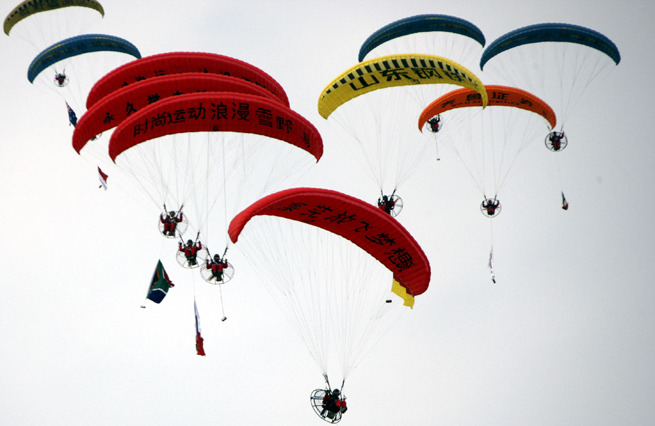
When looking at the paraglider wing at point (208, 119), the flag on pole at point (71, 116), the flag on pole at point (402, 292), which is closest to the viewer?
the paraglider wing at point (208, 119)

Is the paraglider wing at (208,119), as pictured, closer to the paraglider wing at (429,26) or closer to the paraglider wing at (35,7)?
the paraglider wing at (429,26)

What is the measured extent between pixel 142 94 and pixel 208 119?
106 inches

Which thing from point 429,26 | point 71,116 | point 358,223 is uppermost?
point 71,116

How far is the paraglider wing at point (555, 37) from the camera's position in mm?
35875

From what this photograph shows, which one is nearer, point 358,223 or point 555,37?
point 358,223

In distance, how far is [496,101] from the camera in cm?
3784

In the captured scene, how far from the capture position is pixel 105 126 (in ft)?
101

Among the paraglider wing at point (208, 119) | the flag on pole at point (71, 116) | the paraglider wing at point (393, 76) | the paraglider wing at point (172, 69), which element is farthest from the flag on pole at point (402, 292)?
the flag on pole at point (71, 116)

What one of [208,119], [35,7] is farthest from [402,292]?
[35,7]

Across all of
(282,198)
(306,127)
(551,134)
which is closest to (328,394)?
(282,198)

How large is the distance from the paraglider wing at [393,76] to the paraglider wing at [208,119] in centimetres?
493

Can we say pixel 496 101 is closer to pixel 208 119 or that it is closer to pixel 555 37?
pixel 555 37

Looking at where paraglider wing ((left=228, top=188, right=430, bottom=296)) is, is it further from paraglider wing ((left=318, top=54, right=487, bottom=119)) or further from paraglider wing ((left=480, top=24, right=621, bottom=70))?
paraglider wing ((left=480, top=24, right=621, bottom=70))

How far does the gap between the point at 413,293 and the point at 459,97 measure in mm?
10835
